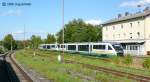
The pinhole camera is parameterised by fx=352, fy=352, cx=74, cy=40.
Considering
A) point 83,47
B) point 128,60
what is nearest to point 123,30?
point 83,47

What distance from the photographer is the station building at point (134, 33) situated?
70.8 meters

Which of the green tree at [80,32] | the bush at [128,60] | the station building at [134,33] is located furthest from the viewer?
the green tree at [80,32]

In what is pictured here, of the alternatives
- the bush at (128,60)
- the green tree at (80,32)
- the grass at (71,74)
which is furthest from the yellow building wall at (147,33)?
the green tree at (80,32)

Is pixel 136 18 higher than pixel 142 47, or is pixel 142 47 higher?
pixel 136 18

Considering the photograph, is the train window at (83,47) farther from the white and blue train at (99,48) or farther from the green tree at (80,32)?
the green tree at (80,32)

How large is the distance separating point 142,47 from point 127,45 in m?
4.94

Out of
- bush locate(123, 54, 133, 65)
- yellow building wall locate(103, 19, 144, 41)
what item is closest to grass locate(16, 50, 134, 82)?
bush locate(123, 54, 133, 65)

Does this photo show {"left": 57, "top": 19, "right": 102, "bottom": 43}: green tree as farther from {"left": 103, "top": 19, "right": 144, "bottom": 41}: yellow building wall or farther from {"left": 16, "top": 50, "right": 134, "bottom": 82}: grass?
{"left": 16, "top": 50, "right": 134, "bottom": 82}: grass

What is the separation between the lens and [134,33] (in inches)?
2987

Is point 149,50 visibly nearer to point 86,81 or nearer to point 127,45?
point 127,45

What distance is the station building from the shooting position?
232 ft

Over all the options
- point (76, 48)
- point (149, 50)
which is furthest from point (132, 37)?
point (76, 48)

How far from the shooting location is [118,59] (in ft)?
129

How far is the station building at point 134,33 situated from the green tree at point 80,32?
2758cm
